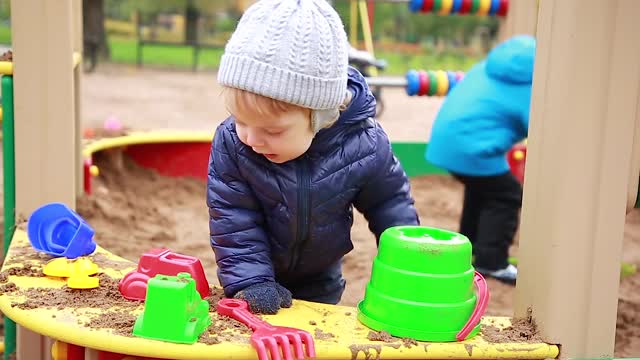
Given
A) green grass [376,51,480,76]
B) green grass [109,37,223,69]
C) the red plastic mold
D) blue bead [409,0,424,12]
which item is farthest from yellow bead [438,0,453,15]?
green grass [109,37,223,69]

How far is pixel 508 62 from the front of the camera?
343cm

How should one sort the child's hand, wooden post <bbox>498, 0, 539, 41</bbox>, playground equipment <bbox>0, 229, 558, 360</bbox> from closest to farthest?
playground equipment <bbox>0, 229, 558, 360</bbox> < the child's hand < wooden post <bbox>498, 0, 539, 41</bbox>

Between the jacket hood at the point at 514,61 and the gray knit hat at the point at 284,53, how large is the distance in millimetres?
2006

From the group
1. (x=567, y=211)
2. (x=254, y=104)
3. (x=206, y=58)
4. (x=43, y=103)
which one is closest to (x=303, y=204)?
(x=254, y=104)

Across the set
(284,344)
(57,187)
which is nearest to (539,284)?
(284,344)

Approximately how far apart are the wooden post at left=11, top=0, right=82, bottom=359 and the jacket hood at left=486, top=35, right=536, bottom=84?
1777mm

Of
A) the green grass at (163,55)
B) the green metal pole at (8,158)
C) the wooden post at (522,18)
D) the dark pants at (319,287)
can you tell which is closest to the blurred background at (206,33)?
the green grass at (163,55)

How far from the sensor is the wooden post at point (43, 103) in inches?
87.7

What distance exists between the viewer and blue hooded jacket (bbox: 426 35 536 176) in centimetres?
343

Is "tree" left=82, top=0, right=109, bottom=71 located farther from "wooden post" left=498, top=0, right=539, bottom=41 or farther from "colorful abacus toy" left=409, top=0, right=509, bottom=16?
"wooden post" left=498, top=0, right=539, bottom=41

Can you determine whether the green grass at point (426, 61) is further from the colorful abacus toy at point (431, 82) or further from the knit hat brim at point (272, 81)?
the knit hat brim at point (272, 81)

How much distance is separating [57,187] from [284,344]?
1.06 metres

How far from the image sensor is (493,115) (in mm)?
3457

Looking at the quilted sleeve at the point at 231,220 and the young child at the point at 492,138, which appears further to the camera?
the young child at the point at 492,138
